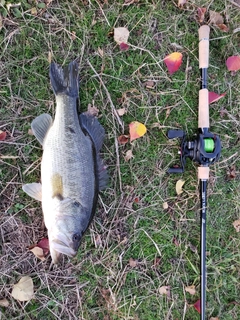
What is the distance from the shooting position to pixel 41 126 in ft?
9.22

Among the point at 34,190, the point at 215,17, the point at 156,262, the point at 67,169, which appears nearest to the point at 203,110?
the point at 215,17

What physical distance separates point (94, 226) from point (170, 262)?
30.0 inches

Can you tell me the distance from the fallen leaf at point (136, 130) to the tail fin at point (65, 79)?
0.56m

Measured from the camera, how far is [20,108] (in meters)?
2.99

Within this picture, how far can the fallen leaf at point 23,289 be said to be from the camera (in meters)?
2.93

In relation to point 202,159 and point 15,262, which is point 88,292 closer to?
point 15,262

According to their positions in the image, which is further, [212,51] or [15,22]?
[212,51]

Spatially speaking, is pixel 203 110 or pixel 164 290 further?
pixel 164 290

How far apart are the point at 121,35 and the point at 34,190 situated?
152 centimetres

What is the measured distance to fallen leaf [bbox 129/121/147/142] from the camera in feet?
10.2

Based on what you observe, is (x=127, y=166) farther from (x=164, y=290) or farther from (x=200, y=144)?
(x=164, y=290)

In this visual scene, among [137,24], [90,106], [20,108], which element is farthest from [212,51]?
[20,108]

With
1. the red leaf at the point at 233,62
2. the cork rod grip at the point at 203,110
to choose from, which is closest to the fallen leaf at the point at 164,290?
the cork rod grip at the point at 203,110

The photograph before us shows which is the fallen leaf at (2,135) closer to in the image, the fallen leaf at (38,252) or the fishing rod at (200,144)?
the fallen leaf at (38,252)
